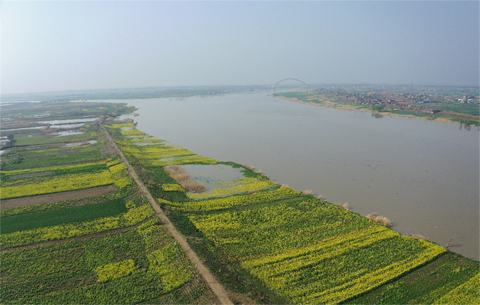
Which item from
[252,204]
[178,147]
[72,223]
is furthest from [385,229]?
[178,147]

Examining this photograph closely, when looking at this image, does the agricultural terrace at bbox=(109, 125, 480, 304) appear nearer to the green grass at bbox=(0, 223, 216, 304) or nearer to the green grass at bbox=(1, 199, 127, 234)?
the green grass at bbox=(0, 223, 216, 304)

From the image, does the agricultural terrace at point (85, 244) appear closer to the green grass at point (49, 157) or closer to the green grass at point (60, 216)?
the green grass at point (60, 216)

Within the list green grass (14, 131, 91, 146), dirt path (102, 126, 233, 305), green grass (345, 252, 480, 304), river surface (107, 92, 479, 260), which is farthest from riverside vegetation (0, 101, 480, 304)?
green grass (14, 131, 91, 146)

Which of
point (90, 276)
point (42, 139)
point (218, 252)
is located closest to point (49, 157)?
point (42, 139)

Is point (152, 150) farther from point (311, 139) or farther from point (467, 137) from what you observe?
point (467, 137)

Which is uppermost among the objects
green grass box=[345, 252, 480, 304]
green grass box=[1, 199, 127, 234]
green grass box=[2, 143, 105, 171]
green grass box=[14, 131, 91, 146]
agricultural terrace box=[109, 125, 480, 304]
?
green grass box=[14, 131, 91, 146]

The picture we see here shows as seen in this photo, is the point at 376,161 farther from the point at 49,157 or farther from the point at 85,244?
the point at 49,157
